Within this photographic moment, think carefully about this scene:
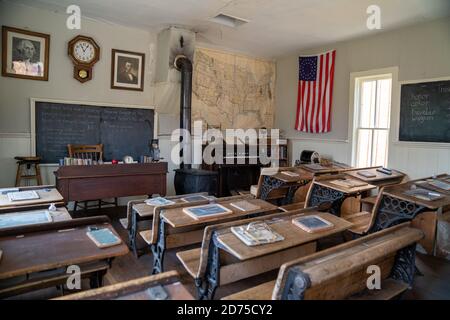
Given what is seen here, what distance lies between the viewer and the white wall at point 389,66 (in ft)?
14.1

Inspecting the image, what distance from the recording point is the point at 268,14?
168 inches

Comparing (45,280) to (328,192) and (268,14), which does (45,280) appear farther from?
(268,14)

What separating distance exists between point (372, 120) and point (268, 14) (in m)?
2.51

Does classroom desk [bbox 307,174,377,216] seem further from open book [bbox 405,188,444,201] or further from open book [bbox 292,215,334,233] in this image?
open book [bbox 292,215,334,233]

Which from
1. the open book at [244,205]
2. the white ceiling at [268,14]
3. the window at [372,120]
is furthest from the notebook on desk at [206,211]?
the window at [372,120]

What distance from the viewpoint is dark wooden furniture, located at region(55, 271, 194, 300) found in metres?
1.17

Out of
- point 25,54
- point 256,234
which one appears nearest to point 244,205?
point 256,234

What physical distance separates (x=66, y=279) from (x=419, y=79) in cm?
497

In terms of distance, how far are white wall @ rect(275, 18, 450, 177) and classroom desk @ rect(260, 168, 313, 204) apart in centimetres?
175

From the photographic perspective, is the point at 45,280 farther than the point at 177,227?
No

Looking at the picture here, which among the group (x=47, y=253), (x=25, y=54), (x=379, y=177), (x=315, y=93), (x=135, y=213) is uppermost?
(x=25, y=54)

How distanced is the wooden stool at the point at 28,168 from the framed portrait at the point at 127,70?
1599 mm

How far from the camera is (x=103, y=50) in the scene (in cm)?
478
